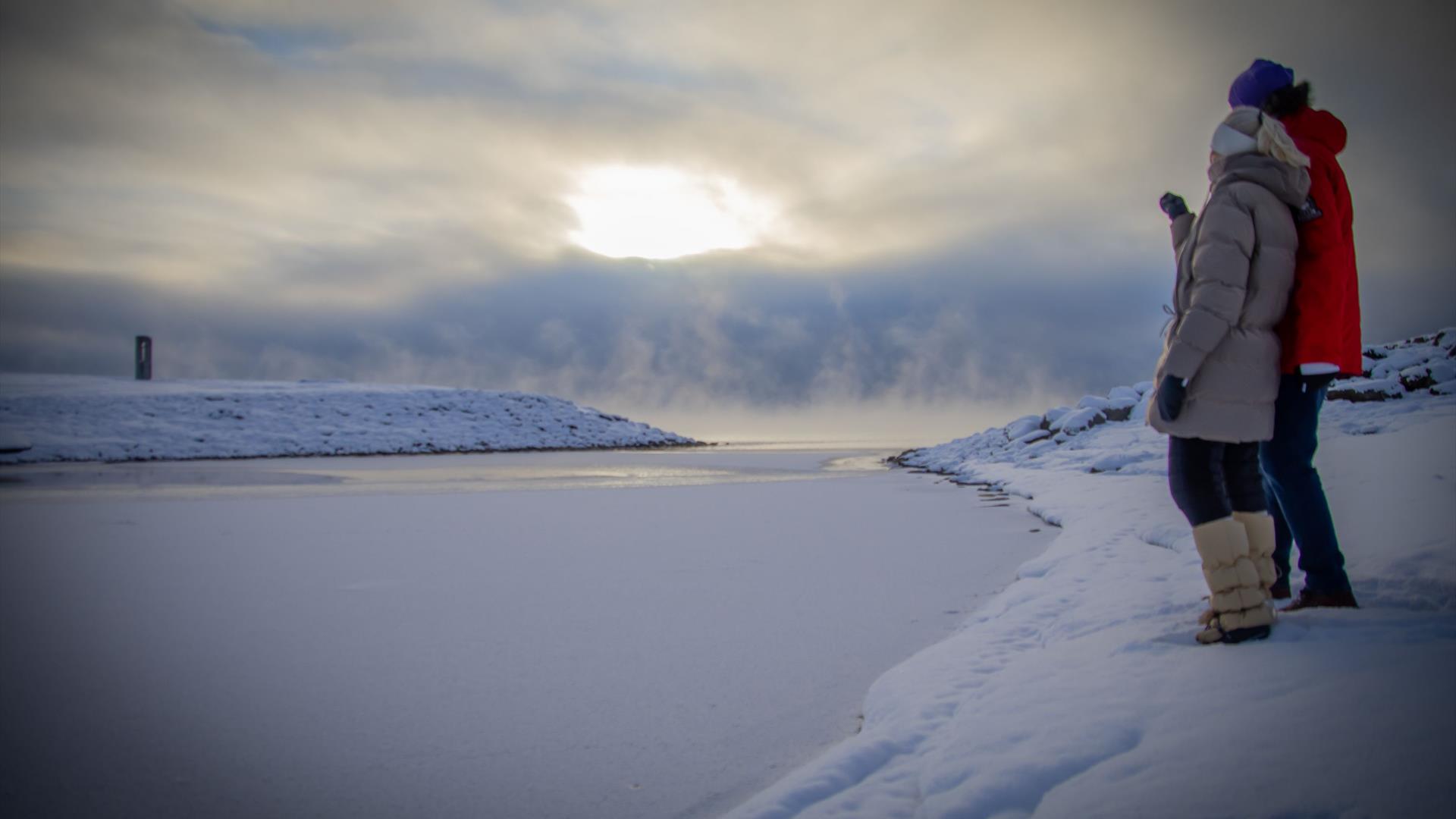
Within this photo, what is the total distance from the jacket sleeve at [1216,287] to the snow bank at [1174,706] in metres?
0.80

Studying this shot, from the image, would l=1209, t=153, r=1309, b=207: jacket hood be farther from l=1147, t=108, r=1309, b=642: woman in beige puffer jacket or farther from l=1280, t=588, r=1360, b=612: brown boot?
l=1280, t=588, r=1360, b=612: brown boot

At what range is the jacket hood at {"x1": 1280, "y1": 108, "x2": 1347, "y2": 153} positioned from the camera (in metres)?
2.50

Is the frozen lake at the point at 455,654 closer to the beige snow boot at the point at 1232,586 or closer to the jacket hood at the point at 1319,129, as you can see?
the beige snow boot at the point at 1232,586

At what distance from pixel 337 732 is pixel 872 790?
161cm

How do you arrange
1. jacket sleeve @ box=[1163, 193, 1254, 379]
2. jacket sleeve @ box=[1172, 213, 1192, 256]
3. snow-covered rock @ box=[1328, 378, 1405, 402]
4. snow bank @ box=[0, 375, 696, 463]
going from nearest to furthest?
jacket sleeve @ box=[1163, 193, 1254, 379] < jacket sleeve @ box=[1172, 213, 1192, 256] < snow-covered rock @ box=[1328, 378, 1405, 402] < snow bank @ box=[0, 375, 696, 463]

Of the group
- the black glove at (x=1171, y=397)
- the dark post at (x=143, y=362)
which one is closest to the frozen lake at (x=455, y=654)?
the black glove at (x=1171, y=397)

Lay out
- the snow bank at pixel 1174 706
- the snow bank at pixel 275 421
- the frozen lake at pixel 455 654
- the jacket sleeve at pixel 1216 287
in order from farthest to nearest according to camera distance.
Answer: the snow bank at pixel 275 421 → the jacket sleeve at pixel 1216 287 → the frozen lake at pixel 455 654 → the snow bank at pixel 1174 706

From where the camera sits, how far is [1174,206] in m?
2.48

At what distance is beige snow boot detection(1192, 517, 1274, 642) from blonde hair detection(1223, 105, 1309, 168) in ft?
3.56

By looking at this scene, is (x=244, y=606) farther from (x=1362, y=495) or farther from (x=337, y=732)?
(x=1362, y=495)

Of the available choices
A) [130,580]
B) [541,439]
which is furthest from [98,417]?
[130,580]

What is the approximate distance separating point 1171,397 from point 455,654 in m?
2.76

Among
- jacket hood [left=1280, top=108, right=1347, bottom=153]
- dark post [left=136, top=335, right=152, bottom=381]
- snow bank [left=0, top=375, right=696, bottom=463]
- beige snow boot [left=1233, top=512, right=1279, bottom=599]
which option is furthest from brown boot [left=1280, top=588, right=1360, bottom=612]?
dark post [left=136, top=335, right=152, bottom=381]

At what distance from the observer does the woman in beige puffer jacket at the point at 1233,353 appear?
218 centimetres
